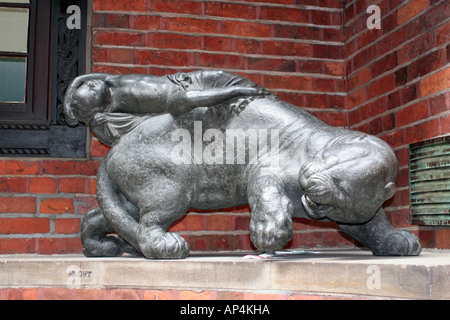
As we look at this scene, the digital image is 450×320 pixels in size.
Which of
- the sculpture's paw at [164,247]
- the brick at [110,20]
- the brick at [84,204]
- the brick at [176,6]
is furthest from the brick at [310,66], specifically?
the sculpture's paw at [164,247]

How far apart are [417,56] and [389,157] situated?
81 cm

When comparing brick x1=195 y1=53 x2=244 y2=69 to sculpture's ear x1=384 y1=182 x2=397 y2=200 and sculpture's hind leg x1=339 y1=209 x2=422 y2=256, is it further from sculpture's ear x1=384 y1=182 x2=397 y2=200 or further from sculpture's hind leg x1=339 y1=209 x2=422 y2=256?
sculpture's ear x1=384 y1=182 x2=397 y2=200

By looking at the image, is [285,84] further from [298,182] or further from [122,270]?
[122,270]

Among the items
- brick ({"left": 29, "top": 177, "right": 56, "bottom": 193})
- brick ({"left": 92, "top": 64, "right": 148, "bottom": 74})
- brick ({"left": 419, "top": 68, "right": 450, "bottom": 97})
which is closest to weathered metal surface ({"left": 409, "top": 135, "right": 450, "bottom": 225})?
brick ({"left": 419, "top": 68, "right": 450, "bottom": 97})

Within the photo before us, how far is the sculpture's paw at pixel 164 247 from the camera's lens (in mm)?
1351

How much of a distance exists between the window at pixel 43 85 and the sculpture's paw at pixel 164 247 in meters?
0.89

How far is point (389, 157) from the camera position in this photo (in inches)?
51.2

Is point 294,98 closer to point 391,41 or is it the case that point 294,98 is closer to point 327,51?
point 327,51

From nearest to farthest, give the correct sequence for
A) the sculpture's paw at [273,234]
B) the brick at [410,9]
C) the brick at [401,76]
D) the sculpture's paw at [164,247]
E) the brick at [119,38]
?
the sculpture's paw at [273,234]
the sculpture's paw at [164,247]
the brick at [410,9]
the brick at [401,76]
the brick at [119,38]

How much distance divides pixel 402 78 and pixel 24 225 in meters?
1.61

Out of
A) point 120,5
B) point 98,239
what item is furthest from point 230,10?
point 98,239

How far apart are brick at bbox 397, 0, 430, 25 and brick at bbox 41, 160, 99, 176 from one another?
136cm

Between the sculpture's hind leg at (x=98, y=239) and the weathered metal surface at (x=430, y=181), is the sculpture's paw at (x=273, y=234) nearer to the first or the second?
the sculpture's hind leg at (x=98, y=239)

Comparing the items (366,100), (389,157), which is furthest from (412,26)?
(389,157)
